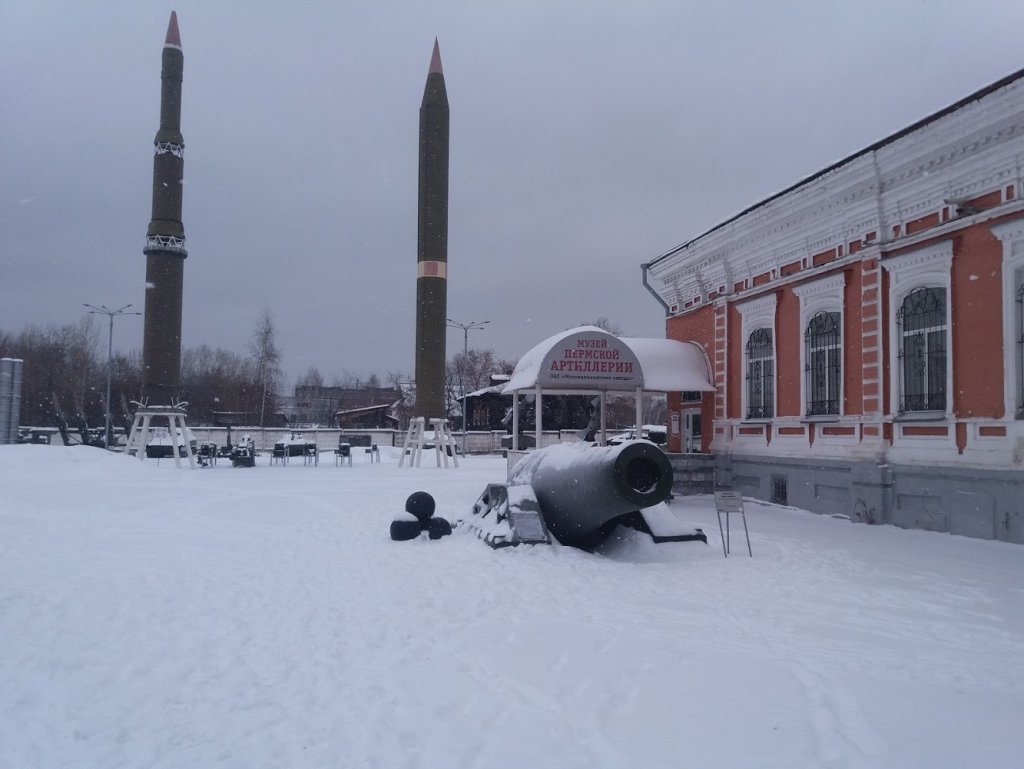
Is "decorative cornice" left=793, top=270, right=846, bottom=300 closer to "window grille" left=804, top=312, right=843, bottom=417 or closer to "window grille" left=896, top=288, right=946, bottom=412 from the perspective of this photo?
"window grille" left=804, top=312, right=843, bottom=417

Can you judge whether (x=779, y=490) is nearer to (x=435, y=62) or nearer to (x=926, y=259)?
(x=926, y=259)

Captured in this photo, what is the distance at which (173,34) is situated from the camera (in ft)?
105

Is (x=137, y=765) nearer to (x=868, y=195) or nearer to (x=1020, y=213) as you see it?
(x=1020, y=213)

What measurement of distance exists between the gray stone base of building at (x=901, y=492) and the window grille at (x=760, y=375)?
1.08 metres

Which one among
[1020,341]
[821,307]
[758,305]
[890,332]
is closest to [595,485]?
[1020,341]

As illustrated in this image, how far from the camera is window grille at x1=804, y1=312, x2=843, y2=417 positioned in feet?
47.2

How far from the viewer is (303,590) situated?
7.86 m

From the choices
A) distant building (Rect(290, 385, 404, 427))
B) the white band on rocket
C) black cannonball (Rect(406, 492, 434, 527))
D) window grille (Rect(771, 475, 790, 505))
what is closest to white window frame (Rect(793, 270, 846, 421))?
window grille (Rect(771, 475, 790, 505))

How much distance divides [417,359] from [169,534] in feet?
59.1

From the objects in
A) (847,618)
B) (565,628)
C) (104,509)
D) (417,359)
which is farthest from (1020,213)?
(417,359)

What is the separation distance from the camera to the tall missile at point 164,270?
29609 millimetres

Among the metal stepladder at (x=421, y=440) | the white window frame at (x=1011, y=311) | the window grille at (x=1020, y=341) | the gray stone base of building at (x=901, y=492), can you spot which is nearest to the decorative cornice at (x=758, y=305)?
the gray stone base of building at (x=901, y=492)

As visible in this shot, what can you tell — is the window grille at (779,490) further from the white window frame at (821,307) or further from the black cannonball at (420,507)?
the black cannonball at (420,507)

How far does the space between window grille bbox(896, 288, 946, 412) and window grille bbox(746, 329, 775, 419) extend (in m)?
3.60
